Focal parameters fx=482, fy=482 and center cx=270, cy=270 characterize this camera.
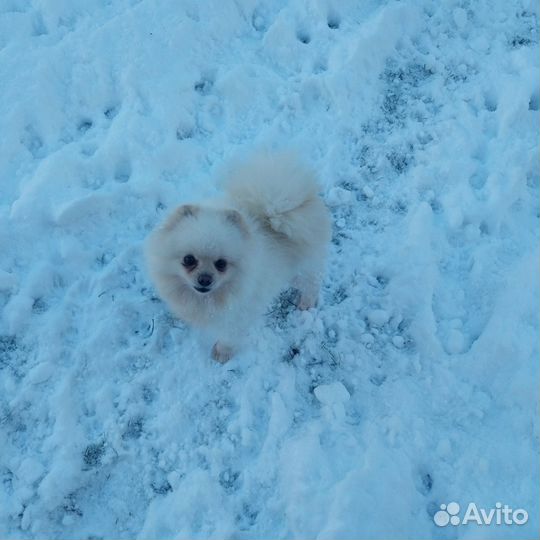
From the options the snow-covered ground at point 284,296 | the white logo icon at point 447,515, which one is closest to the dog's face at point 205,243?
the snow-covered ground at point 284,296

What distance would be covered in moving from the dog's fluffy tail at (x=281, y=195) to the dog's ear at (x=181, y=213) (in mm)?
327

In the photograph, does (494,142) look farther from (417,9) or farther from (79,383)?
(79,383)

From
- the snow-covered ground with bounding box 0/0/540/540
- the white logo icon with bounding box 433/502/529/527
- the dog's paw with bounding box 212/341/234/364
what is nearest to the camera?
the white logo icon with bounding box 433/502/529/527

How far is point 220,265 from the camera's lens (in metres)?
2.38

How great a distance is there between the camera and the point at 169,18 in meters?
3.90

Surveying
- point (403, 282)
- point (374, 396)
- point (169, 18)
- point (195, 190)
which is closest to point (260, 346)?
point (374, 396)

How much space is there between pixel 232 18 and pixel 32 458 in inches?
139

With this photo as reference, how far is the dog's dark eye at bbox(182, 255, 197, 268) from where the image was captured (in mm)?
2357

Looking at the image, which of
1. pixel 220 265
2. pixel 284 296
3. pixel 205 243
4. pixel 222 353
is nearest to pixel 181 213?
pixel 205 243

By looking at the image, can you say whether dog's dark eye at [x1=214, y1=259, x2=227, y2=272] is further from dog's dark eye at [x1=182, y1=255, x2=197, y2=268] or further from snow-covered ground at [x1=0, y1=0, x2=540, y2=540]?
snow-covered ground at [x1=0, y1=0, x2=540, y2=540]

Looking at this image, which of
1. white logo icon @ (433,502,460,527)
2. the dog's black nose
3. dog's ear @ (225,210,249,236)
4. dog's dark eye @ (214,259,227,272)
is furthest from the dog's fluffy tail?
white logo icon @ (433,502,460,527)

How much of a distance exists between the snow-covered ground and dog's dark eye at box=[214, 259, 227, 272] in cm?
68

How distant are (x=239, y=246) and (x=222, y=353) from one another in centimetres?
73

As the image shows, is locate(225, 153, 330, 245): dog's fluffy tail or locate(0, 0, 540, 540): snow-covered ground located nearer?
locate(0, 0, 540, 540): snow-covered ground
